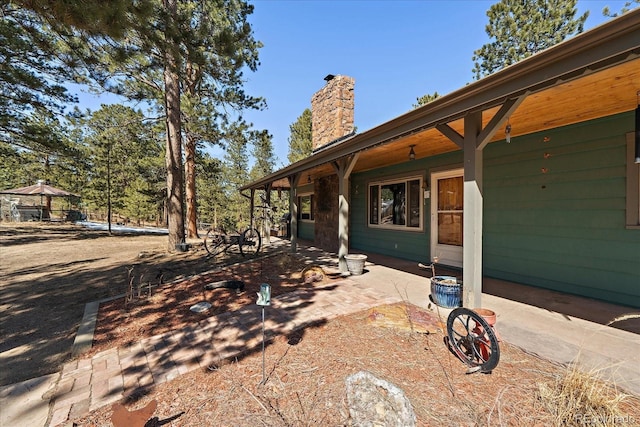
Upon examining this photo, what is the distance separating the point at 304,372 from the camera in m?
2.28

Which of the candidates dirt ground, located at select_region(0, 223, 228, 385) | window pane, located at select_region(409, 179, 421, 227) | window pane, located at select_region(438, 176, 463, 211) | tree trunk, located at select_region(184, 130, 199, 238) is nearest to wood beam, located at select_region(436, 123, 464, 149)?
window pane, located at select_region(438, 176, 463, 211)

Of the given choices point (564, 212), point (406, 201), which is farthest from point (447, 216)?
point (564, 212)

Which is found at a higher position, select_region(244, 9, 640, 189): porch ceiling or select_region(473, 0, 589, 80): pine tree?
select_region(473, 0, 589, 80): pine tree

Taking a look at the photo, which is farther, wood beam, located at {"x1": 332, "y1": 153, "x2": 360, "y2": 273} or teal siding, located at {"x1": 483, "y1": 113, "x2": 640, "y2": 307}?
wood beam, located at {"x1": 332, "y1": 153, "x2": 360, "y2": 273}

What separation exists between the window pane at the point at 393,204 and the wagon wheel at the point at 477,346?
14.5ft

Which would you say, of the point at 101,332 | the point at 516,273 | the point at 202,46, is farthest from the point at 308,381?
the point at 202,46

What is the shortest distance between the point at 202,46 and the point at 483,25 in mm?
15089

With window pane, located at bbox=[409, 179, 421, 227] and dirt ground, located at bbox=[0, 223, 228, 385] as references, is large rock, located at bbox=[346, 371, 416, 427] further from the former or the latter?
window pane, located at bbox=[409, 179, 421, 227]

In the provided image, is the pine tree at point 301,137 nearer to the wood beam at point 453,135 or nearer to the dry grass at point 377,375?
the wood beam at point 453,135

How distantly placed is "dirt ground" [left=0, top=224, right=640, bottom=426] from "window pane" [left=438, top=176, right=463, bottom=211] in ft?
10.9

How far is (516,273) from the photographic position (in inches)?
181

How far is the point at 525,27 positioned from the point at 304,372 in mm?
17240

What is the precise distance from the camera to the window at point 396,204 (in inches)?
252

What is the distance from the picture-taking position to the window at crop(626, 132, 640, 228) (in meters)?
3.30
